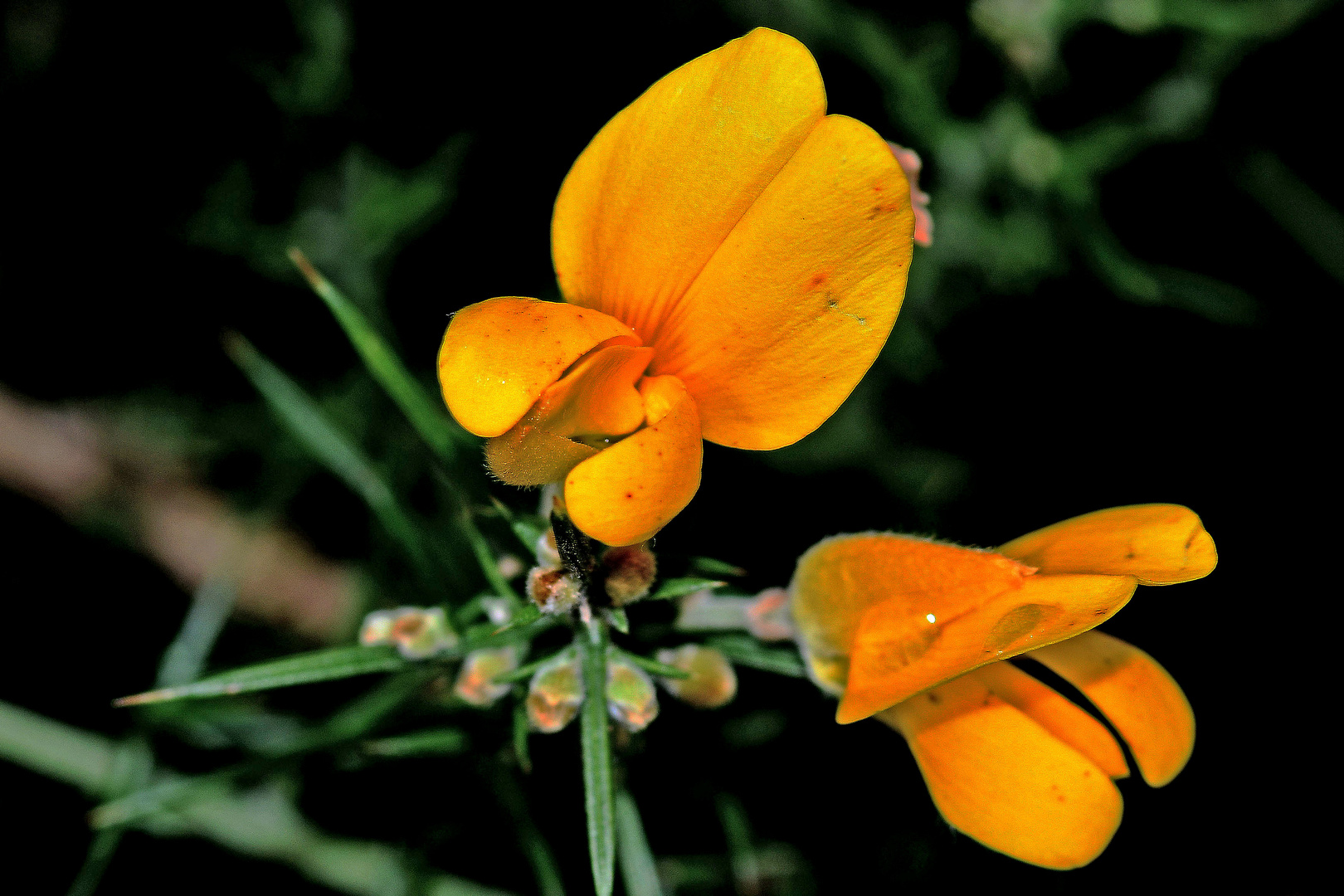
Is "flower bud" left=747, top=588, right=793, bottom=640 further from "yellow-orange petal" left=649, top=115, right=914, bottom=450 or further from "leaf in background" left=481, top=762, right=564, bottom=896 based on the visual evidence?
"leaf in background" left=481, top=762, right=564, bottom=896

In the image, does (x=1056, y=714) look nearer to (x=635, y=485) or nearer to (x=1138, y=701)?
(x=1138, y=701)

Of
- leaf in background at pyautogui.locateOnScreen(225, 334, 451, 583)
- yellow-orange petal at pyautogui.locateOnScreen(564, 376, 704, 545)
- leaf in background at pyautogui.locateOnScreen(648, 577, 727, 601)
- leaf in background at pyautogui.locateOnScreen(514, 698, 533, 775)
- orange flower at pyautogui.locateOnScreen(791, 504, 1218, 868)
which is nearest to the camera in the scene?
yellow-orange petal at pyautogui.locateOnScreen(564, 376, 704, 545)

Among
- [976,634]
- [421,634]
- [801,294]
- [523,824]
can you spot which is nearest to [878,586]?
[976,634]

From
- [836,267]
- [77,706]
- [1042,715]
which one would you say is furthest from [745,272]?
[77,706]

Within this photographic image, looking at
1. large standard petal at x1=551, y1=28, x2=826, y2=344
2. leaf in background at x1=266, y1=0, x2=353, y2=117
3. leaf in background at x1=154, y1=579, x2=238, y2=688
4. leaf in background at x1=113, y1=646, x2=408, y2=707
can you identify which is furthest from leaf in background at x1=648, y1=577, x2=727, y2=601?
leaf in background at x1=266, y1=0, x2=353, y2=117

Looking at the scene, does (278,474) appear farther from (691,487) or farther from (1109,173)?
(1109,173)
